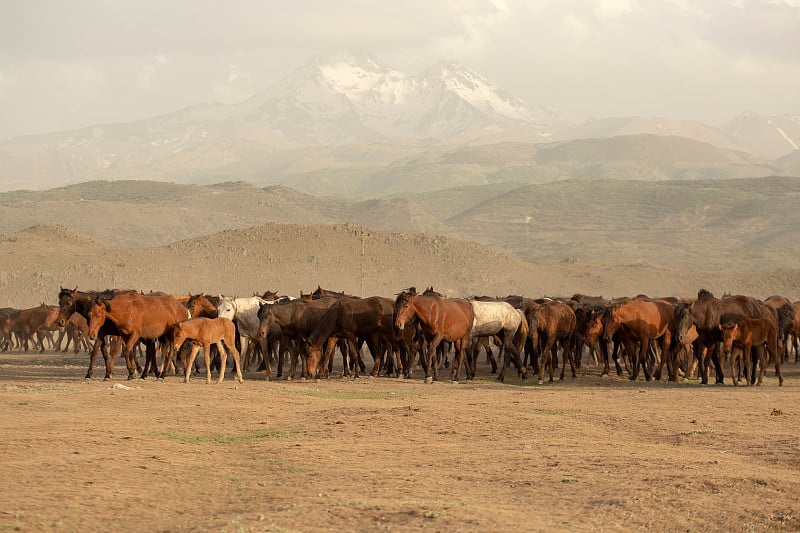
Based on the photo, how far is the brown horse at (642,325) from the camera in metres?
29.3

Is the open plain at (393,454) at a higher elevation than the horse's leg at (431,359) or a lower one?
lower

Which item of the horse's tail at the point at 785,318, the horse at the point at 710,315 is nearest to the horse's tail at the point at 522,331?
the horse at the point at 710,315

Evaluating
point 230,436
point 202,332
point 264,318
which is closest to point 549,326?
point 264,318

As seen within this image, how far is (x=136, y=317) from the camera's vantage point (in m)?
26.7

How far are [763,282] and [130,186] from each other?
106061mm

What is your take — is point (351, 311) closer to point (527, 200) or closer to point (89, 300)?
point (89, 300)

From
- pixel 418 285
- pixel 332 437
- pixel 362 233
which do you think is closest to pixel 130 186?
pixel 362 233

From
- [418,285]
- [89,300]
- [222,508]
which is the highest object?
[418,285]

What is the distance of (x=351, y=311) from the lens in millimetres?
28766

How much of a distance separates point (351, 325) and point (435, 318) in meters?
2.43

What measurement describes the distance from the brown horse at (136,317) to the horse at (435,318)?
18.5 feet

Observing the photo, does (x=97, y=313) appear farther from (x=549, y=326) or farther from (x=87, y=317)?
(x=549, y=326)

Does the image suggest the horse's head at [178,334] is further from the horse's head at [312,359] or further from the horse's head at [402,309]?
the horse's head at [402,309]

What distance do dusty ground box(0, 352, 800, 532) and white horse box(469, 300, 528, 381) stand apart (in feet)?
14.8
